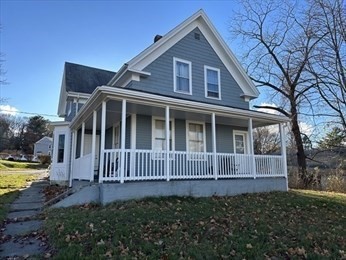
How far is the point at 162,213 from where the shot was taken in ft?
23.6

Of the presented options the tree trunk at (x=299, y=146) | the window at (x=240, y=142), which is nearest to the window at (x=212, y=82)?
the window at (x=240, y=142)

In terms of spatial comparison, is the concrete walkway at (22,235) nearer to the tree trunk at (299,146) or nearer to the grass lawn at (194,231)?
the grass lawn at (194,231)

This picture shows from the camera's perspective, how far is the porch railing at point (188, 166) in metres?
9.17

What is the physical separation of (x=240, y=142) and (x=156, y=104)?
23.1 feet

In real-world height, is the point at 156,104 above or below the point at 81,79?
below

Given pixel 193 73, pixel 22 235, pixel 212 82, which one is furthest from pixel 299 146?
pixel 22 235

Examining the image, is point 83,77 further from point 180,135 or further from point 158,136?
point 180,135

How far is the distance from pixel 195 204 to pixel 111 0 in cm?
1112

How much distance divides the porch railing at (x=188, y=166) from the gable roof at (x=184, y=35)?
3.90 m

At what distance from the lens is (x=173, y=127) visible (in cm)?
1270

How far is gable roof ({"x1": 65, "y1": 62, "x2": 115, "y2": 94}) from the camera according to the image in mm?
17422

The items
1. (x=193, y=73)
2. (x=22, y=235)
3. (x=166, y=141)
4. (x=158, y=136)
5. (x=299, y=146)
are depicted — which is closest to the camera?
(x=22, y=235)

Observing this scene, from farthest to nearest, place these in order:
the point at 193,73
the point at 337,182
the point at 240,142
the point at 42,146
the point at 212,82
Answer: the point at 42,146, the point at 337,182, the point at 240,142, the point at 212,82, the point at 193,73

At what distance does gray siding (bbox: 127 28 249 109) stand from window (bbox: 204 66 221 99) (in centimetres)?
21
